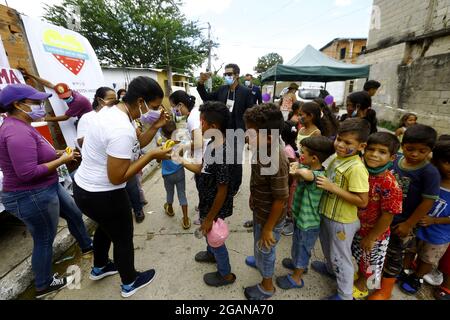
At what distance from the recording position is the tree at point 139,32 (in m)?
18.2

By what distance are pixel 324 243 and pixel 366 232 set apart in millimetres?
354

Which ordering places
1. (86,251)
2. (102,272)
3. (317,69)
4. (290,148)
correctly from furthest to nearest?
(317,69) < (290,148) < (86,251) < (102,272)

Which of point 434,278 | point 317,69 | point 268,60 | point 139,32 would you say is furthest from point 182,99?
point 268,60

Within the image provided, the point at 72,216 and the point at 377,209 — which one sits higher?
the point at 377,209

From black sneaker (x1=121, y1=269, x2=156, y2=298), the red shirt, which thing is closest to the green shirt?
the red shirt

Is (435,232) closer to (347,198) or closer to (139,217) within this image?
A: (347,198)

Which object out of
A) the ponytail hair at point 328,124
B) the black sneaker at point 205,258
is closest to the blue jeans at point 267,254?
the black sneaker at point 205,258

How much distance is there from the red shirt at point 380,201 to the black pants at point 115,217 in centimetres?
191

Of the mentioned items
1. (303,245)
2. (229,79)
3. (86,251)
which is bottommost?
(86,251)

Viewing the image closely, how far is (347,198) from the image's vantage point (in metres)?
1.55

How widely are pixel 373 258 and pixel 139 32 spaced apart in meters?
23.2

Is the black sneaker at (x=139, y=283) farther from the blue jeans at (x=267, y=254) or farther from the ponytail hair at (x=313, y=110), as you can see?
the ponytail hair at (x=313, y=110)

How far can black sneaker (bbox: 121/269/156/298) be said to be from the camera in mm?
1956

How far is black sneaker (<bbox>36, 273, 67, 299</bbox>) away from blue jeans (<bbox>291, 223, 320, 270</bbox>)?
221 cm
